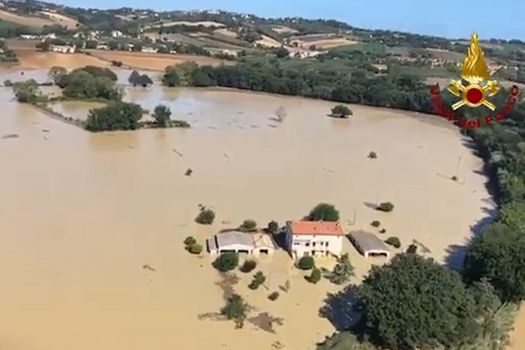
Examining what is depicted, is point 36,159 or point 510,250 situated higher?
point 510,250

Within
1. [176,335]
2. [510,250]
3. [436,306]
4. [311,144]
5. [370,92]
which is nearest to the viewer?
[436,306]

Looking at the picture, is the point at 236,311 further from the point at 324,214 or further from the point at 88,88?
the point at 88,88

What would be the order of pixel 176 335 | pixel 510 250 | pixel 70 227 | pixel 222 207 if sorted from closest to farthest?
pixel 176 335
pixel 510 250
pixel 70 227
pixel 222 207

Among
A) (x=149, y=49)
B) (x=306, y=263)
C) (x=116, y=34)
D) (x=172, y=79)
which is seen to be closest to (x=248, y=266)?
(x=306, y=263)

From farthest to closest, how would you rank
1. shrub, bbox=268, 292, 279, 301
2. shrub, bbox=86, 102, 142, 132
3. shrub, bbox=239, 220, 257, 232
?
shrub, bbox=86, 102, 142, 132, shrub, bbox=239, 220, 257, 232, shrub, bbox=268, 292, 279, 301

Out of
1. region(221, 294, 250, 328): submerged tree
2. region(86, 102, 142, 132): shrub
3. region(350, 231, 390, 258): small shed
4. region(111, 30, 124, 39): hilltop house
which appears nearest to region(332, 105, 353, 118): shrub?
region(86, 102, 142, 132): shrub

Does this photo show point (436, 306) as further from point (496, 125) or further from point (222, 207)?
point (496, 125)

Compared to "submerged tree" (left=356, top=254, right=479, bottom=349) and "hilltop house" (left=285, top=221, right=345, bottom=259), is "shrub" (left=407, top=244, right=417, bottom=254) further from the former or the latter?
"submerged tree" (left=356, top=254, right=479, bottom=349)

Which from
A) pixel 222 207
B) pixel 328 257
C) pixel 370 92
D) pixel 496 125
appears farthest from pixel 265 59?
pixel 328 257
